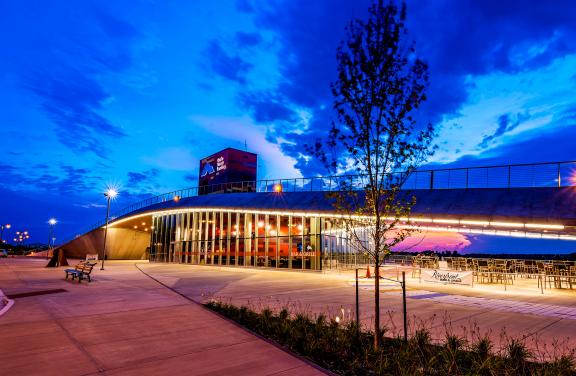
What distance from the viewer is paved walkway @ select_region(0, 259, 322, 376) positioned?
198 inches

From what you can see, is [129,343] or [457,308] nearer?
[129,343]

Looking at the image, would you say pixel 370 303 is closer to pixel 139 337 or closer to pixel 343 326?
pixel 343 326

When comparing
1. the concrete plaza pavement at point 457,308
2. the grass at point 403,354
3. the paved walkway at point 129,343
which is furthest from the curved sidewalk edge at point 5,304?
the grass at point 403,354

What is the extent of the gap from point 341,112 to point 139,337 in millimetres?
5560

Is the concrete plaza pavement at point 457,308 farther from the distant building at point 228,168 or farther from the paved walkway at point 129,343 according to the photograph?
the distant building at point 228,168

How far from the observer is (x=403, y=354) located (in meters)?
5.39

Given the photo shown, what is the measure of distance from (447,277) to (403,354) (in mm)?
12920

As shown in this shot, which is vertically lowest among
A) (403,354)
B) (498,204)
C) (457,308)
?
(457,308)

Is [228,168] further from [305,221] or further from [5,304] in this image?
[5,304]

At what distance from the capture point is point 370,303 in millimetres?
11305

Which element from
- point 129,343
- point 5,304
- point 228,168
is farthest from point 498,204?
point 228,168

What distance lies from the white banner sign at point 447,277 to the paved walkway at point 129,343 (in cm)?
1207

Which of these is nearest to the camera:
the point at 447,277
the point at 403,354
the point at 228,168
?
the point at 403,354

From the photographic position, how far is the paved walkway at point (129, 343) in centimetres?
503
